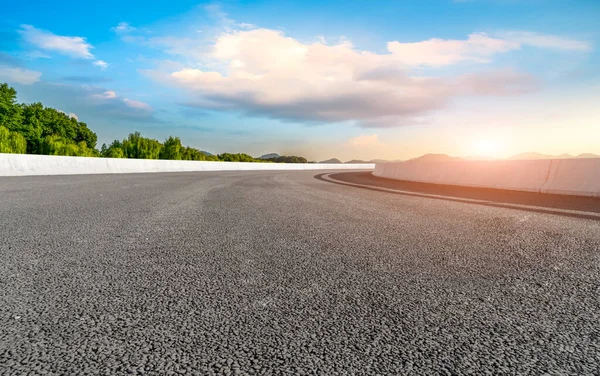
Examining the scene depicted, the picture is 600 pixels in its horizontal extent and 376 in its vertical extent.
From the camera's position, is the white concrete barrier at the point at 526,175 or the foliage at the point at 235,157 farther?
the foliage at the point at 235,157

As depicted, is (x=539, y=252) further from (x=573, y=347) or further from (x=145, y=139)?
(x=145, y=139)

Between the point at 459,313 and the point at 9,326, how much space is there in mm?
2910

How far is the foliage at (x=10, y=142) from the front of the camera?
52.1 meters

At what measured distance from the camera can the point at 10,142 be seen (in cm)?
5559

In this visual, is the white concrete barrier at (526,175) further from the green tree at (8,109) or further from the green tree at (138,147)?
the green tree at (138,147)

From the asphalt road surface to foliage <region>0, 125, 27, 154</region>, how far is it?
58.4m

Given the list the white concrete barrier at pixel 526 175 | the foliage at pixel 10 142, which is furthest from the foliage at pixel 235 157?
the white concrete barrier at pixel 526 175

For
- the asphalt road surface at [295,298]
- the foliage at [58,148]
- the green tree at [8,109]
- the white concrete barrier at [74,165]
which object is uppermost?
the green tree at [8,109]

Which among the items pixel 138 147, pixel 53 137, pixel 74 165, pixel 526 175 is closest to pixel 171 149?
pixel 138 147

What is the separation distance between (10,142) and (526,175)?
65.5 meters

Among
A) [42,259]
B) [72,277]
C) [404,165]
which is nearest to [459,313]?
[72,277]

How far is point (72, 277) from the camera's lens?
3.33 m

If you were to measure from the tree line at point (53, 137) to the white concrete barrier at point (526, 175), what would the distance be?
2196 inches

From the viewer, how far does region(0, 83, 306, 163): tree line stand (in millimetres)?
65062
